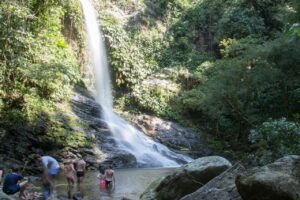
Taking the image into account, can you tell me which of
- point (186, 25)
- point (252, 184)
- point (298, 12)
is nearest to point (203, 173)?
point (252, 184)

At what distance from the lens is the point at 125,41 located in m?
28.5

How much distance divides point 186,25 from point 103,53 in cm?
957

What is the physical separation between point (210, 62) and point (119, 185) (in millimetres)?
19067

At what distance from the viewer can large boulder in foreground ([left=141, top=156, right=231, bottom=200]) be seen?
25.7 ft

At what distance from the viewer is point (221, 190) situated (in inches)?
245

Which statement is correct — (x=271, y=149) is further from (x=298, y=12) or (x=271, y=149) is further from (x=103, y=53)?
(x=103, y=53)

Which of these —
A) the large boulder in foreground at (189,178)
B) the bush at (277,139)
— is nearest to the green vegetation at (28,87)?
the bush at (277,139)

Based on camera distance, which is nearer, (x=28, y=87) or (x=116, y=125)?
(x=28, y=87)

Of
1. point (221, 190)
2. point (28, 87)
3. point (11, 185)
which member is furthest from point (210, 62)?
point (221, 190)

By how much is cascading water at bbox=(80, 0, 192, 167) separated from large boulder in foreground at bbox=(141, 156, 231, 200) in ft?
32.1

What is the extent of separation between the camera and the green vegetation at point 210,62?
2177 centimetres

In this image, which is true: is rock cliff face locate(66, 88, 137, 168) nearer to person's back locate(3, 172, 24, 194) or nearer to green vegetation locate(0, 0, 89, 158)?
green vegetation locate(0, 0, 89, 158)

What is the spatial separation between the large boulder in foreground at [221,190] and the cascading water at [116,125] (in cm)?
1162

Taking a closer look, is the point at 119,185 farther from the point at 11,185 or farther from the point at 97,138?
the point at 97,138
